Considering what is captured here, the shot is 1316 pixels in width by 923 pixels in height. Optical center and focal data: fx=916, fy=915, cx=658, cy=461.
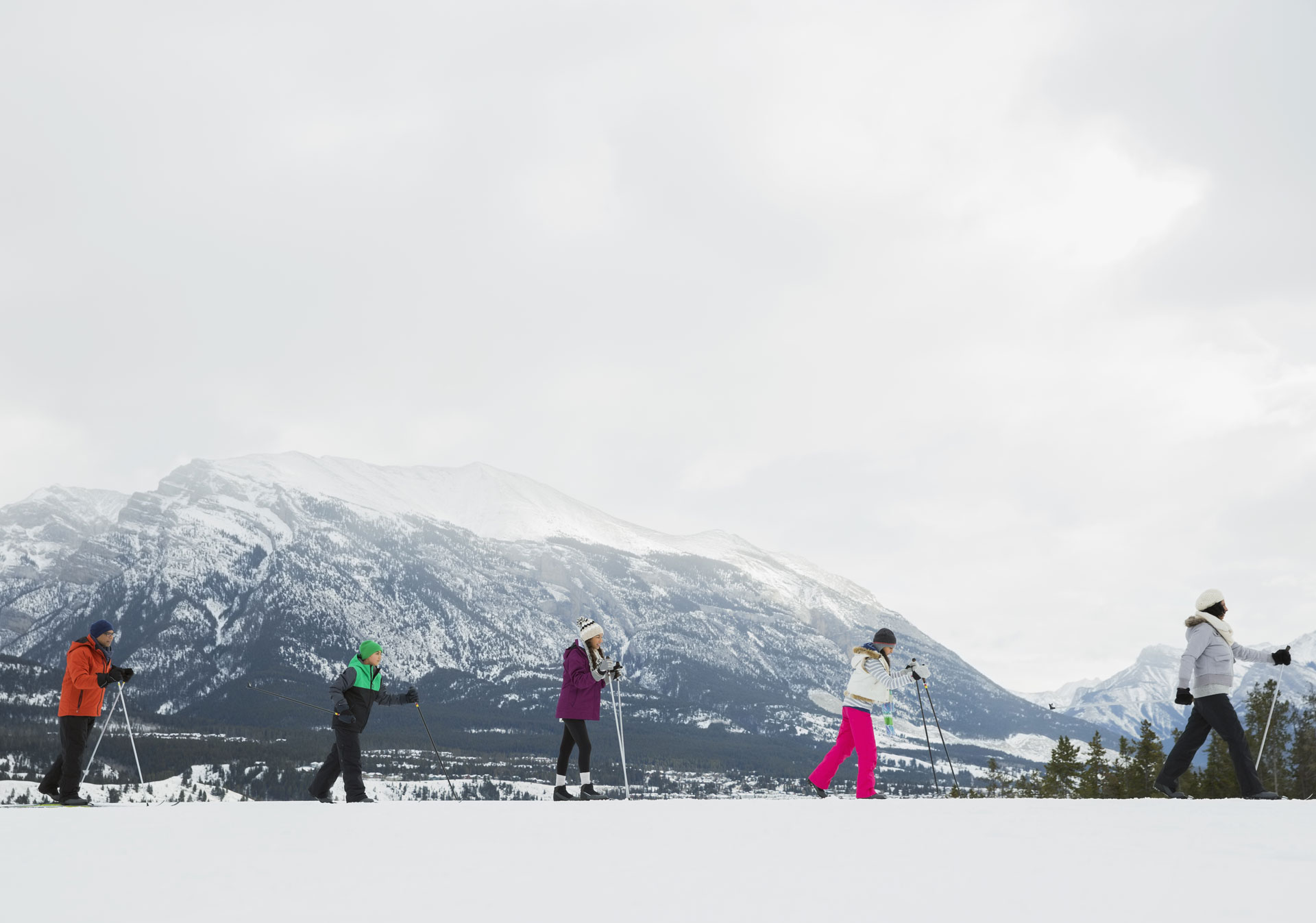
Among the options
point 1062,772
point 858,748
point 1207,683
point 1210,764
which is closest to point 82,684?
point 858,748

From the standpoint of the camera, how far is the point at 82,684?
10.9m

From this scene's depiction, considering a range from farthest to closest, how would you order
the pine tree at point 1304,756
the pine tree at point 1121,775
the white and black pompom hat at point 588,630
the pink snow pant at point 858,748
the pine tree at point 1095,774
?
1. the pine tree at point 1095,774
2. the pine tree at point 1121,775
3. the pine tree at point 1304,756
4. the white and black pompom hat at point 588,630
5. the pink snow pant at point 858,748

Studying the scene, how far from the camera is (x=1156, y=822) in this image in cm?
708

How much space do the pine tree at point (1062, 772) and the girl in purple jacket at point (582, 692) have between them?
4930 centimetres

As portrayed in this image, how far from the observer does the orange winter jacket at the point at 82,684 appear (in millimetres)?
10891

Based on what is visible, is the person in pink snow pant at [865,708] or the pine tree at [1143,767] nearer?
the person in pink snow pant at [865,708]

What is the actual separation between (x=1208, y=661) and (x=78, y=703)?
509 inches

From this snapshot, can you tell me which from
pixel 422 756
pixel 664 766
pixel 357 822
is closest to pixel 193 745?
pixel 422 756

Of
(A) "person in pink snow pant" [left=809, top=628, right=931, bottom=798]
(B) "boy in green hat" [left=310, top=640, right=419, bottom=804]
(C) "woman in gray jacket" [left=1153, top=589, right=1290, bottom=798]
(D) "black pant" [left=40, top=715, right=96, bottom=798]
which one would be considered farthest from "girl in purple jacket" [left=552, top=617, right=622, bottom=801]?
(C) "woman in gray jacket" [left=1153, top=589, right=1290, bottom=798]

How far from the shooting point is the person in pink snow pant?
10.5 metres

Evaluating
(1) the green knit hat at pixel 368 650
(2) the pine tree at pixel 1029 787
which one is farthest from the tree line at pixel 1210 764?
(1) the green knit hat at pixel 368 650

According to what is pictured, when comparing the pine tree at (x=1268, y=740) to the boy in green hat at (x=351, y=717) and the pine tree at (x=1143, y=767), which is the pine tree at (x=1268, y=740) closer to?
the pine tree at (x=1143, y=767)

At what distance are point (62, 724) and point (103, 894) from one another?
7.04 metres

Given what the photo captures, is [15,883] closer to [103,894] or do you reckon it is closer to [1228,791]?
[103,894]
